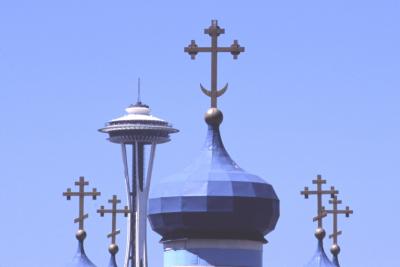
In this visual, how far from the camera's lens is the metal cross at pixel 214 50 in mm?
33438

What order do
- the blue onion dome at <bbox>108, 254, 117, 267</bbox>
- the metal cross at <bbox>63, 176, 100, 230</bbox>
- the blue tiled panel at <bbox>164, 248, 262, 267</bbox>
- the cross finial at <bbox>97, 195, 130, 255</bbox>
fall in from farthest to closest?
the blue onion dome at <bbox>108, 254, 117, 267</bbox> < the cross finial at <bbox>97, 195, 130, 255</bbox> < the metal cross at <bbox>63, 176, 100, 230</bbox> < the blue tiled panel at <bbox>164, 248, 262, 267</bbox>

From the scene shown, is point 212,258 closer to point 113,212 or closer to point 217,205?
point 217,205

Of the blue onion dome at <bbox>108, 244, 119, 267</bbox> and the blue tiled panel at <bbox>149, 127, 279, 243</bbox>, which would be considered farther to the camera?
the blue onion dome at <bbox>108, 244, 119, 267</bbox>

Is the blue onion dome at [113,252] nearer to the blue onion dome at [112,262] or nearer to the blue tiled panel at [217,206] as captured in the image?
the blue onion dome at [112,262]

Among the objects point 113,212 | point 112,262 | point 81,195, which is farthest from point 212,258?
point 112,262

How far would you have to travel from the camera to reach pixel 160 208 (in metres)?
33.3

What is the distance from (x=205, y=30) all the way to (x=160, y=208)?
3.42 meters

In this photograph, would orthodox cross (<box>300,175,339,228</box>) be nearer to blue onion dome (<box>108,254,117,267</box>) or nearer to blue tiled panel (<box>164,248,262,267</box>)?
blue onion dome (<box>108,254,117,267</box>)

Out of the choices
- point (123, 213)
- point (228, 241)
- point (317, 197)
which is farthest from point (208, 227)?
point (123, 213)

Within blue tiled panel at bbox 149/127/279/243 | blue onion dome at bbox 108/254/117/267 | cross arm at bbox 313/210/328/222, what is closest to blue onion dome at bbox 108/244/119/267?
blue onion dome at bbox 108/254/117/267

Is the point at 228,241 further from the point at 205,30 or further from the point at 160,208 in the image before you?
the point at 205,30

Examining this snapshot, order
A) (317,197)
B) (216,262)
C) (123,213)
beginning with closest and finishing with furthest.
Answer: (216,262) → (317,197) → (123,213)

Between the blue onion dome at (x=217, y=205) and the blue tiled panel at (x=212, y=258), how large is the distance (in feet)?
0.95

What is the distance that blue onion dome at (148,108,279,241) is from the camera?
1288 inches
